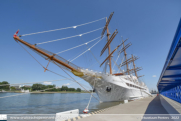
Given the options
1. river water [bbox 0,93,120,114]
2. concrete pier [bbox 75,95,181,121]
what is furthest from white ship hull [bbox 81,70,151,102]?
concrete pier [bbox 75,95,181,121]

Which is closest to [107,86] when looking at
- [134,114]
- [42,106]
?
[42,106]

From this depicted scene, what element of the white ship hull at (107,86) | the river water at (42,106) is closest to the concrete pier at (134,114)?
the river water at (42,106)

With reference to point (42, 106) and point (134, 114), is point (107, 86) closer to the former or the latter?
point (42, 106)

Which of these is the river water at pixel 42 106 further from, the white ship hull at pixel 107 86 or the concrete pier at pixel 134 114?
the concrete pier at pixel 134 114

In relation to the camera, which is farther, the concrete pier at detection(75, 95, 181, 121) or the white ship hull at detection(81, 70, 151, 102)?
the white ship hull at detection(81, 70, 151, 102)

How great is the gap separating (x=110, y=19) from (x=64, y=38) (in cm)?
1837

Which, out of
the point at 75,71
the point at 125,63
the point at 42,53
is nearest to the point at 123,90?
the point at 75,71

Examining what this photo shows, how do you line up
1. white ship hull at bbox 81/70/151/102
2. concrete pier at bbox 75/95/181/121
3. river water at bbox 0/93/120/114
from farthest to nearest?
white ship hull at bbox 81/70/151/102 → river water at bbox 0/93/120/114 → concrete pier at bbox 75/95/181/121

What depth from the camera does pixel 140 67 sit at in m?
46.0

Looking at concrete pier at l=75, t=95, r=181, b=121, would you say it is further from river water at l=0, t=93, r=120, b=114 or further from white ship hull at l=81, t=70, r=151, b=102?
white ship hull at l=81, t=70, r=151, b=102

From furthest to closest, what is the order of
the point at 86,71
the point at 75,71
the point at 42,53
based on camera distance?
the point at 86,71 → the point at 75,71 → the point at 42,53

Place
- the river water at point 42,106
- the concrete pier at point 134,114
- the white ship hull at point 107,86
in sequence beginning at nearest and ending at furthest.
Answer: the concrete pier at point 134,114, the river water at point 42,106, the white ship hull at point 107,86

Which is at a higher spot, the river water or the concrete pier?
the concrete pier

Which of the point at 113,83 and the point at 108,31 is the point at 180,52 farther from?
the point at 108,31
